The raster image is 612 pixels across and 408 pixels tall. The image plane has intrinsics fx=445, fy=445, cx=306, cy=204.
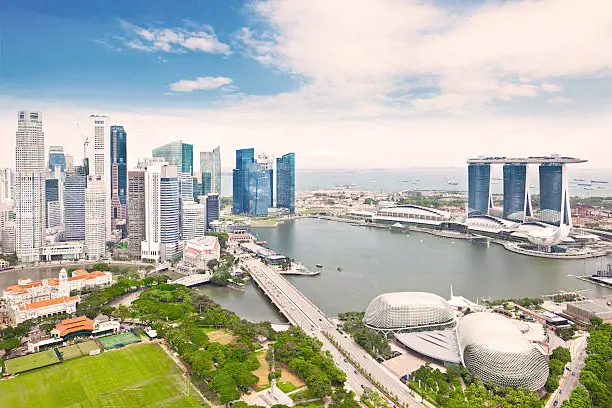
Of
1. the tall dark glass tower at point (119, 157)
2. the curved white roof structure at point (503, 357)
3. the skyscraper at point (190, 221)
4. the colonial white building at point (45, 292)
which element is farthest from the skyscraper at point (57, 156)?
the curved white roof structure at point (503, 357)

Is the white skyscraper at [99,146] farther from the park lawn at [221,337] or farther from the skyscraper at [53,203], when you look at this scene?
the park lawn at [221,337]

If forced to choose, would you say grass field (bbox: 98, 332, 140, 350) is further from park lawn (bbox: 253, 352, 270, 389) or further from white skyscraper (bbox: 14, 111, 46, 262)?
white skyscraper (bbox: 14, 111, 46, 262)

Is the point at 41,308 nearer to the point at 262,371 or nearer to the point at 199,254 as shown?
the point at 199,254

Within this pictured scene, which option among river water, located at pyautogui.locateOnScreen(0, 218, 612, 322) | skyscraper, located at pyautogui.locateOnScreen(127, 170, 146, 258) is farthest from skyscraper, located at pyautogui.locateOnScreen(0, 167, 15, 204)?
river water, located at pyautogui.locateOnScreen(0, 218, 612, 322)

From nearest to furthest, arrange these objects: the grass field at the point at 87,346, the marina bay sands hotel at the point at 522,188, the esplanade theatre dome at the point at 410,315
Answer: the grass field at the point at 87,346
the esplanade theatre dome at the point at 410,315
the marina bay sands hotel at the point at 522,188

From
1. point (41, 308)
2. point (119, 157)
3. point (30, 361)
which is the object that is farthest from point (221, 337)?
point (119, 157)
